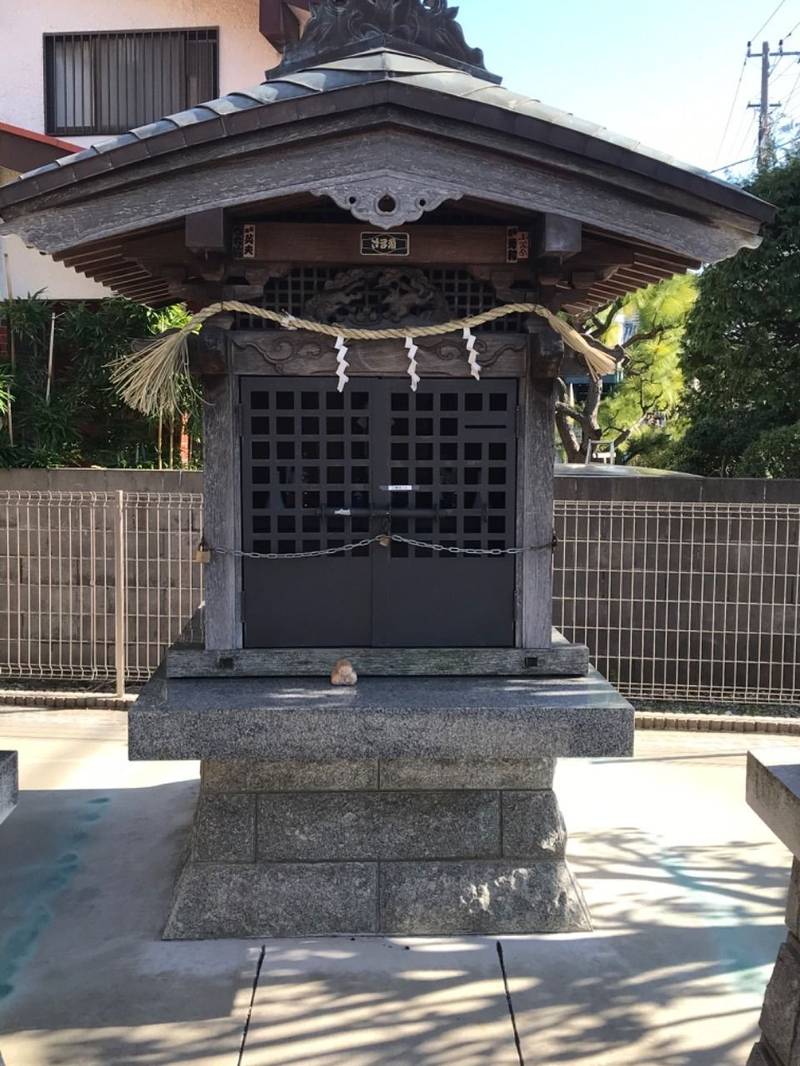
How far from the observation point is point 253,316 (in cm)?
472

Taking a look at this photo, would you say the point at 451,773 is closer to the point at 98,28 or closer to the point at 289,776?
the point at 289,776

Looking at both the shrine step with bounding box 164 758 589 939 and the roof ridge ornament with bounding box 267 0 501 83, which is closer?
the shrine step with bounding box 164 758 589 939

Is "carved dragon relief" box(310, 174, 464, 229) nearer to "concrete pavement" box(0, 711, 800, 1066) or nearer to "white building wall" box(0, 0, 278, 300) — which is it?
"concrete pavement" box(0, 711, 800, 1066)

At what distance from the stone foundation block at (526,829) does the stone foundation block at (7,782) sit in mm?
2583

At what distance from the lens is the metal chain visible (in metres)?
4.77

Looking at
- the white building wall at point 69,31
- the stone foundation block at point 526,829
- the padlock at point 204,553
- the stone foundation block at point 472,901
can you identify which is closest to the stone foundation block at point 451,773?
the stone foundation block at point 526,829

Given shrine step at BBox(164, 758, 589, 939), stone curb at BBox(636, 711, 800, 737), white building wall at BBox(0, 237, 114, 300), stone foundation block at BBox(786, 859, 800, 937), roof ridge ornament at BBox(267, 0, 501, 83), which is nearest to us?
stone foundation block at BBox(786, 859, 800, 937)

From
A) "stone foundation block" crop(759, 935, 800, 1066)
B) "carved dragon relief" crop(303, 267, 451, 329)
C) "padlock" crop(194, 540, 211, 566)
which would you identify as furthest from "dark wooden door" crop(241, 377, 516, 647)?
"stone foundation block" crop(759, 935, 800, 1066)

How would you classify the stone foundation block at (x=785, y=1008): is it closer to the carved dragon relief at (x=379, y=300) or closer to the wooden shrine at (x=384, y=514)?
the wooden shrine at (x=384, y=514)

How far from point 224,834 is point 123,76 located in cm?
1053

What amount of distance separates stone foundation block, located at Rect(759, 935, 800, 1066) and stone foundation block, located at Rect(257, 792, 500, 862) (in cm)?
179

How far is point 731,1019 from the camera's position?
4.01 metres

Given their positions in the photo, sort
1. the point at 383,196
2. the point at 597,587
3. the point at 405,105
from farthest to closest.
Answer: the point at 597,587, the point at 383,196, the point at 405,105

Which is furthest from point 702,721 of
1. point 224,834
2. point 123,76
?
point 123,76
